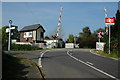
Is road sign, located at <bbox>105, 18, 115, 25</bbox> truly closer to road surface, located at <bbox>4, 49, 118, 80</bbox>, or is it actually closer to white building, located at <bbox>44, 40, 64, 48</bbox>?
road surface, located at <bbox>4, 49, 118, 80</bbox>

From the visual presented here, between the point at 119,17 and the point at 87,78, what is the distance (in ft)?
61.9

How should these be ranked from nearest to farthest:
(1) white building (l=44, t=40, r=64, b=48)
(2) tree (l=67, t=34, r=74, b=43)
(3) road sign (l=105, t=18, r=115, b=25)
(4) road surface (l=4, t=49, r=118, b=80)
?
(4) road surface (l=4, t=49, r=118, b=80) < (3) road sign (l=105, t=18, r=115, b=25) < (1) white building (l=44, t=40, r=64, b=48) < (2) tree (l=67, t=34, r=74, b=43)

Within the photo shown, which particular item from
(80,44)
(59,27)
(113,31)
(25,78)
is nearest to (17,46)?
(113,31)

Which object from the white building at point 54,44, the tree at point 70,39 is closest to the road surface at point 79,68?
the white building at point 54,44

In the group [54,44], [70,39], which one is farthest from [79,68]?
[70,39]

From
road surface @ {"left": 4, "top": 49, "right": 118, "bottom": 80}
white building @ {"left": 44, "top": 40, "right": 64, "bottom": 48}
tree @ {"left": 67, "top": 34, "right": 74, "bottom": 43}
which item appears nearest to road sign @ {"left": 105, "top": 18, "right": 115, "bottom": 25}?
road surface @ {"left": 4, "top": 49, "right": 118, "bottom": 80}

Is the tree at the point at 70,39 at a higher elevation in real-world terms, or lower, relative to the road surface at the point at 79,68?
higher

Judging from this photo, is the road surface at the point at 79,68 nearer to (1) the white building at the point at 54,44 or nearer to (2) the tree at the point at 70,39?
(1) the white building at the point at 54,44

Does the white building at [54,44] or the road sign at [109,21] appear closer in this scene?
the road sign at [109,21]

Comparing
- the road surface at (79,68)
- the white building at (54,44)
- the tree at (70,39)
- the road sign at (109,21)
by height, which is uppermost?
the road sign at (109,21)

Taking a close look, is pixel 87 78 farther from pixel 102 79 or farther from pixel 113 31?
pixel 113 31

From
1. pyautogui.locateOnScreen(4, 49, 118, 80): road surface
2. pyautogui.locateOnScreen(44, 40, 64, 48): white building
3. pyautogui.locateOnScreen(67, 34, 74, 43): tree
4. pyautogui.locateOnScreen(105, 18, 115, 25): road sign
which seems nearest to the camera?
pyautogui.locateOnScreen(4, 49, 118, 80): road surface

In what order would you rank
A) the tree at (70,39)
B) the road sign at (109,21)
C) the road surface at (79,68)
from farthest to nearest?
the tree at (70,39) < the road sign at (109,21) < the road surface at (79,68)

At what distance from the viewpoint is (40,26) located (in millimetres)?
65250
